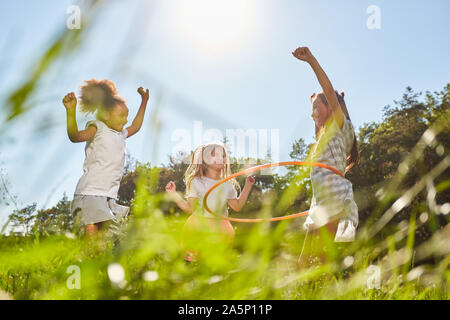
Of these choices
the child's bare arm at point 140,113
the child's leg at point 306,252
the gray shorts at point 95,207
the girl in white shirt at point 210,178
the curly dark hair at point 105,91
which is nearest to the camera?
the child's leg at point 306,252

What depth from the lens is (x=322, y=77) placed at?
10.1 feet

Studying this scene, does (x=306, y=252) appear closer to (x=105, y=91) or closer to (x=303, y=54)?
(x=303, y=54)

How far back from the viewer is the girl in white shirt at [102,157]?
3184 mm

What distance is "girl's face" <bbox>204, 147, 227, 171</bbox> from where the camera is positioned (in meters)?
4.52

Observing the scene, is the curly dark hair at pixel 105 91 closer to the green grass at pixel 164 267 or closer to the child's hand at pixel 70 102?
the child's hand at pixel 70 102

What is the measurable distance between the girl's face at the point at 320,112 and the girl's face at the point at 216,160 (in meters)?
1.32

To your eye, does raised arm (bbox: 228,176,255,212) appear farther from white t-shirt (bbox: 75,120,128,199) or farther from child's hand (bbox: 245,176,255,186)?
white t-shirt (bbox: 75,120,128,199)

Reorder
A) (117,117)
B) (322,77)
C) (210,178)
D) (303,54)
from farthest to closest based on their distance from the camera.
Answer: (210,178) → (117,117) → (322,77) → (303,54)

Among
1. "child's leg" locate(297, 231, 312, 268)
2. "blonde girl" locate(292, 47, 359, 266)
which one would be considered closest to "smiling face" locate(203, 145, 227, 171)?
"blonde girl" locate(292, 47, 359, 266)

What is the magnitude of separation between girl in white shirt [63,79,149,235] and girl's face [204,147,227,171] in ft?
3.43

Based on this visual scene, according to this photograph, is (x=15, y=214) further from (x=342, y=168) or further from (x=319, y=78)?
(x=342, y=168)

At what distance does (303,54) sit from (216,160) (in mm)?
1927

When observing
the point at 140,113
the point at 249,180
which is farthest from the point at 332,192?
the point at 140,113

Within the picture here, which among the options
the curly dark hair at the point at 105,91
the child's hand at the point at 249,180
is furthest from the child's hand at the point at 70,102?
the child's hand at the point at 249,180
